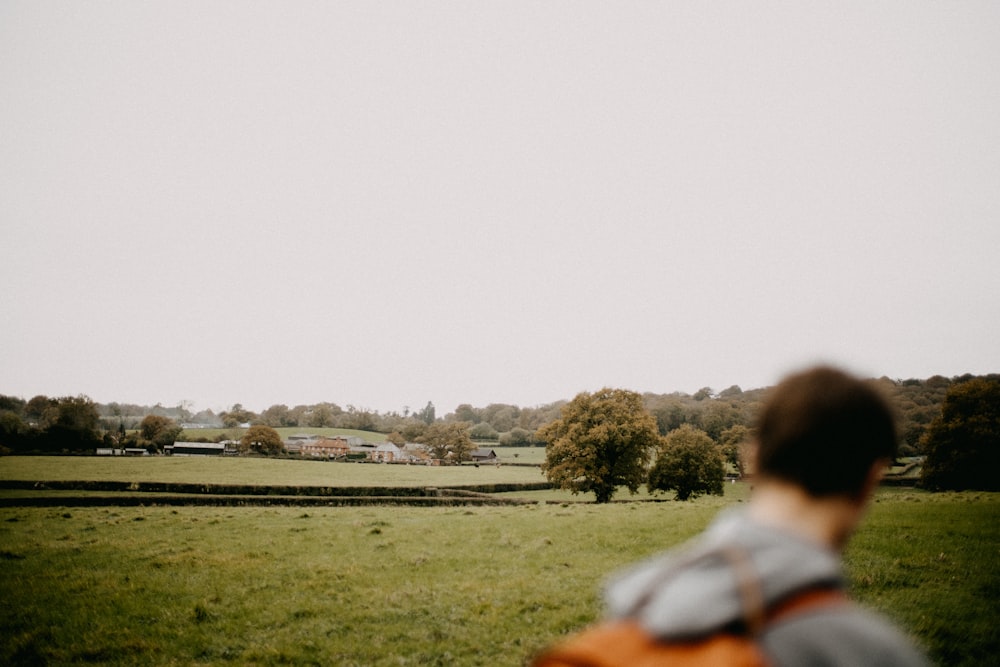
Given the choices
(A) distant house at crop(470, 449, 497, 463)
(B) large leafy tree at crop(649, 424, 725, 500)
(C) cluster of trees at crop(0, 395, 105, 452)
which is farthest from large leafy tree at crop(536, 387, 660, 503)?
(C) cluster of trees at crop(0, 395, 105, 452)

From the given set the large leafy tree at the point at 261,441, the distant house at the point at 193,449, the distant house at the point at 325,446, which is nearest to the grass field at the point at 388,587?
the large leafy tree at the point at 261,441

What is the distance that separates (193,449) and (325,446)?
2945 cm

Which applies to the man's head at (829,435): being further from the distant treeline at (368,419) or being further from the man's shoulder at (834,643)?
the distant treeline at (368,419)

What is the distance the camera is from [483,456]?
117 m

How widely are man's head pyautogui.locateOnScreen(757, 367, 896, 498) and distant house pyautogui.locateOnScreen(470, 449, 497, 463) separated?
111770 mm

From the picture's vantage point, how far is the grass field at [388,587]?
30.6 feet

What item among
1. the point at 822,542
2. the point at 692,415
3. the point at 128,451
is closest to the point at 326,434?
the point at 128,451

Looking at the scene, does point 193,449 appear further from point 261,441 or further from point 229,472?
point 229,472

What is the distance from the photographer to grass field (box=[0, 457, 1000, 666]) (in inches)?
367

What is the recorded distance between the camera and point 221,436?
121m

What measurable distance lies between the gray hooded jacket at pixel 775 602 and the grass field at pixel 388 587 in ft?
27.5

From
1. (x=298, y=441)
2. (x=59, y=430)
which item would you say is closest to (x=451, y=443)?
(x=298, y=441)

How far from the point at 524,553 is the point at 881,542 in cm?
1048

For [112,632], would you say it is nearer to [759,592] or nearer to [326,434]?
[759,592]
